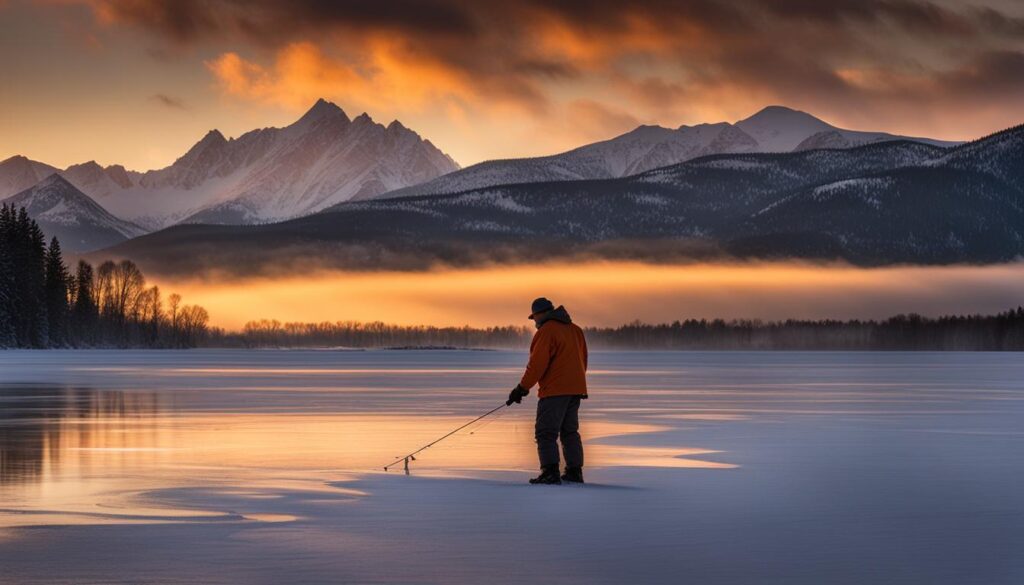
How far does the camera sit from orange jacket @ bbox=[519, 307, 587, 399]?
20.6 metres

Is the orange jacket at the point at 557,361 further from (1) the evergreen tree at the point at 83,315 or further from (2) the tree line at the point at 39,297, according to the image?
(1) the evergreen tree at the point at 83,315

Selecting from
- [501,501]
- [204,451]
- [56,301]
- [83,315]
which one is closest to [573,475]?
[501,501]

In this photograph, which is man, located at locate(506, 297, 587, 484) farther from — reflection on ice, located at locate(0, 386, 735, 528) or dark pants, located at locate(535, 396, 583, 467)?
reflection on ice, located at locate(0, 386, 735, 528)

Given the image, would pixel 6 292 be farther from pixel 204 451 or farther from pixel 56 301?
pixel 204 451

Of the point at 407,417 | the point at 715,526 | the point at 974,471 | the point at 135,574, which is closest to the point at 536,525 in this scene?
the point at 715,526

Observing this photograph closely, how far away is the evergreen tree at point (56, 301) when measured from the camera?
509 feet

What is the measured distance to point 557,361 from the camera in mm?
20781

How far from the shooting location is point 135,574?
12.9 meters

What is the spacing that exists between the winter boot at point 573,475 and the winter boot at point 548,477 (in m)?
0.38

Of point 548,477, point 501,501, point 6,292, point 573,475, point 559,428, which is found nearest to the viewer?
point 501,501


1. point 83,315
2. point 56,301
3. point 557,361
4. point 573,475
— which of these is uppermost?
point 56,301

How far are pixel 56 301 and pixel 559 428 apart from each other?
14378 centimetres

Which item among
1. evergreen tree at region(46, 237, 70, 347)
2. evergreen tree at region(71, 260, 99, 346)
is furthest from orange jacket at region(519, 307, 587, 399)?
evergreen tree at region(71, 260, 99, 346)

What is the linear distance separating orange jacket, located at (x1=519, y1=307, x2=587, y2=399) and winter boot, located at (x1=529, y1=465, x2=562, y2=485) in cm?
108
